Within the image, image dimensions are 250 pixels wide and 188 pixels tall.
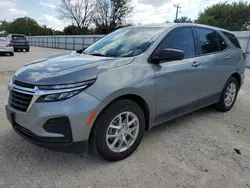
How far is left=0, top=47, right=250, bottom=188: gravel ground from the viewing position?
2.13 metres

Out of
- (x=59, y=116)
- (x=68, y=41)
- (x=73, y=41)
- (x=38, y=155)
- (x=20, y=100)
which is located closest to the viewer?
(x=59, y=116)

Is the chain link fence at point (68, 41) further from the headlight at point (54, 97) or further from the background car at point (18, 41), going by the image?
the headlight at point (54, 97)

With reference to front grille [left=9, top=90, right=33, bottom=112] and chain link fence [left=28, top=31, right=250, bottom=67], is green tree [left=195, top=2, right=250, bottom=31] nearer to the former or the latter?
chain link fence [left=28, top=31, right=250, bottom=67]

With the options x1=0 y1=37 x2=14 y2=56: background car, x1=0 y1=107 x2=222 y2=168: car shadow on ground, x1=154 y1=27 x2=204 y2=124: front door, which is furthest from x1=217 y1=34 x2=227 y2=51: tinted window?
x1=0 y1=37 x2=14 y2=56: background car

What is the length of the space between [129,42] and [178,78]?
858 millimetres

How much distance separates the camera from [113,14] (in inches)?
1623

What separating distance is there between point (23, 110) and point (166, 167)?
1696mm

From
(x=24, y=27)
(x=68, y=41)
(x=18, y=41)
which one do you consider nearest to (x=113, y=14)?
(x=68, y=41)

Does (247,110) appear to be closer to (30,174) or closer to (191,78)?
(191,78)

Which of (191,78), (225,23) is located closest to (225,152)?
(191,78)

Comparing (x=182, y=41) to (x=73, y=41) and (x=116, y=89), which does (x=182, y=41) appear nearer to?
(x=116, y=89)

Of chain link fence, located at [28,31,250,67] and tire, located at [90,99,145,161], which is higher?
chain link fence, located at [28,31,250,67]

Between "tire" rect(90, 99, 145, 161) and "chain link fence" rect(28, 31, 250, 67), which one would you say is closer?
"tire" rect(90, 99, 145, 161)

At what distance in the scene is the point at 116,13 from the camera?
4131 centimetres
